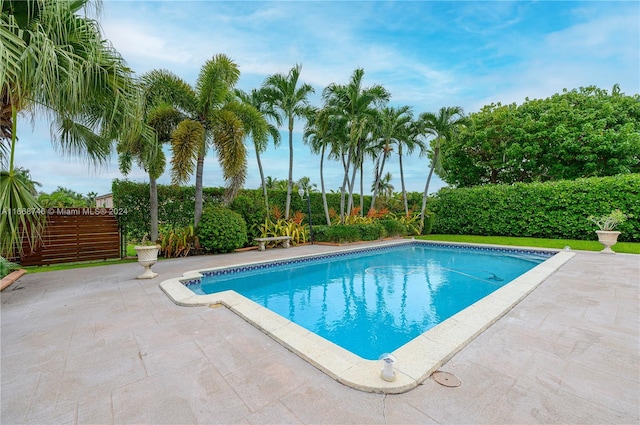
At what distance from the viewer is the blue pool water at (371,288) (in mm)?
4312

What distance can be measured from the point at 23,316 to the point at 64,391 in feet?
8.97

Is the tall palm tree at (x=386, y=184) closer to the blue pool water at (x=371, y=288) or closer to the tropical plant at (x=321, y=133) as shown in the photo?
the tropical plant at (x=321, y=133)

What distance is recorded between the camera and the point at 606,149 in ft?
49.1

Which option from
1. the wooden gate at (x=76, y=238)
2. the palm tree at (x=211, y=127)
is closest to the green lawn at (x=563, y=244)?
the palm tree at (x=211, y=127)

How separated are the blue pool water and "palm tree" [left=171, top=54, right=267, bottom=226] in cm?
351

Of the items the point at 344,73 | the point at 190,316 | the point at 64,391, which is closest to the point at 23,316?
the point at 190,316

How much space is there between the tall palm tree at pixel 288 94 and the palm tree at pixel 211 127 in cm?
310

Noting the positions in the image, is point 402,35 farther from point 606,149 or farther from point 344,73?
point 606,149

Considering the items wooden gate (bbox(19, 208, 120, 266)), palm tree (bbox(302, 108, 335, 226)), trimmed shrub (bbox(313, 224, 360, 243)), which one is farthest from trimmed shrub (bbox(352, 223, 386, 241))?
wooden gate (bbox(19, 208, 120, 266))

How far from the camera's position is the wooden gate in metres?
7.58

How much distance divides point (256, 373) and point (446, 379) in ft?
5.57

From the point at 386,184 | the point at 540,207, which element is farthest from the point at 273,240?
the point at 386,184

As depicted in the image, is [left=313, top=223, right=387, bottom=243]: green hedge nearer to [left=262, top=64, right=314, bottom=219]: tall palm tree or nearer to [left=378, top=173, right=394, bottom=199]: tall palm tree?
[left=262, top=64, right=314, bottom=219]: tall palm tree

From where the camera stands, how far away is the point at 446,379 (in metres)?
2.35
